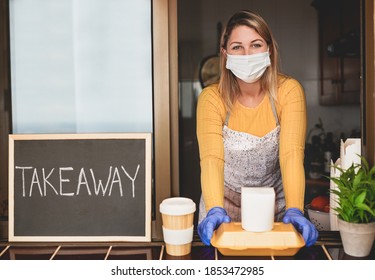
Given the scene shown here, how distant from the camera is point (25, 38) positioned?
5.19 ft

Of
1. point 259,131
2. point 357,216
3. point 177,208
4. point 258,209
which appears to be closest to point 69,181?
point 177,208

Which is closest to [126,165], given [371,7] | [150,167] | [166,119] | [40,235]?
[150,167]

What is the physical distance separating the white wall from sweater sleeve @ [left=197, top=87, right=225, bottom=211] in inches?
109

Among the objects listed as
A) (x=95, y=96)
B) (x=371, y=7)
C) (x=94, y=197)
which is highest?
(x=371, y=7)

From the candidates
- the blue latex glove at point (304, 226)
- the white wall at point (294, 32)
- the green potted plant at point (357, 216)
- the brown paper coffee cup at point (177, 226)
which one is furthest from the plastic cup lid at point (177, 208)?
the white wall at point (294, 32)

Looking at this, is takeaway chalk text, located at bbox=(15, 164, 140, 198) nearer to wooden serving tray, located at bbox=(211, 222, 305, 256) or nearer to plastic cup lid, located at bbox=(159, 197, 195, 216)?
plastic cup lid, located at bbox=(159, 197, 195, 216)

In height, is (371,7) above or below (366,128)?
above

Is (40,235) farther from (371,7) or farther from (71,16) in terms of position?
(371,7)

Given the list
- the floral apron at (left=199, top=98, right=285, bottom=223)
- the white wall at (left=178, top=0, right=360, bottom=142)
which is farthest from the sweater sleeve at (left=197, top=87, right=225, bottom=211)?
the white wall at (left=178, top=0, right=360, bottom=142)

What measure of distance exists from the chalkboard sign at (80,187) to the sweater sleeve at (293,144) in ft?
1.48

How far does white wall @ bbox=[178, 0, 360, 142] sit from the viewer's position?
13.9ft

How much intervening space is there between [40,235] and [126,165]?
1.14 ft

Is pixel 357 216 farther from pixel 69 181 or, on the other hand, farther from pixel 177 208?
pixel 69 181

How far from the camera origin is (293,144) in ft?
5.09
